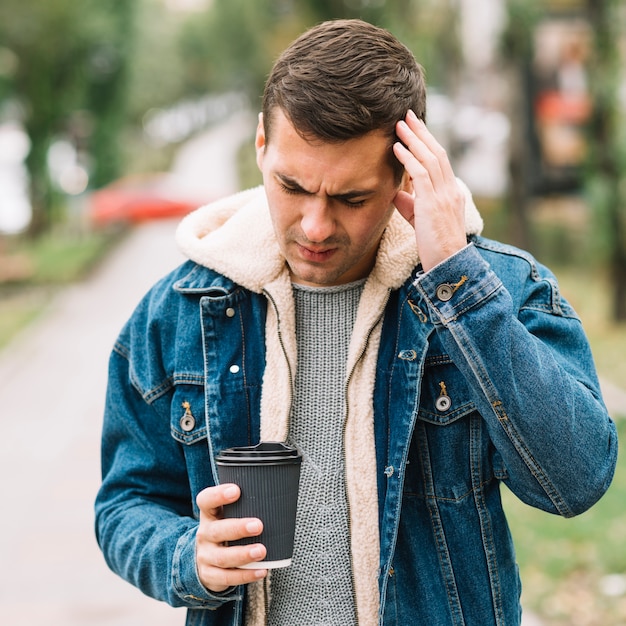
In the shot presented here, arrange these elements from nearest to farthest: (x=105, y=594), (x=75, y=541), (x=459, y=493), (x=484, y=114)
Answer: (x=459, y=493) < (x=105, y=594) < (x=75, y=541) < (x=484, y=114)

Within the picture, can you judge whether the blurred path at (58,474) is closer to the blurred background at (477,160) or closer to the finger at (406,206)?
the blurred background at (477,160)

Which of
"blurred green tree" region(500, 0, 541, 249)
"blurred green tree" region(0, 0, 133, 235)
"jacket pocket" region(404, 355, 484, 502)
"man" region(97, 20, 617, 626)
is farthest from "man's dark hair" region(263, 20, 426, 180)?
→ "blurred green tree" region(0, 0, 133, 235)

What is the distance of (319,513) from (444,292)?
1.71 ft

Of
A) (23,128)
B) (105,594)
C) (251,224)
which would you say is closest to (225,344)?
(251,224)

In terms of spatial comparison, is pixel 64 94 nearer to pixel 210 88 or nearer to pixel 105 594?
pixel 105 594

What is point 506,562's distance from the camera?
2.03 meters

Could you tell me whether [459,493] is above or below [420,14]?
below

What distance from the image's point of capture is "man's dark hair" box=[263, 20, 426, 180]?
1.93 m

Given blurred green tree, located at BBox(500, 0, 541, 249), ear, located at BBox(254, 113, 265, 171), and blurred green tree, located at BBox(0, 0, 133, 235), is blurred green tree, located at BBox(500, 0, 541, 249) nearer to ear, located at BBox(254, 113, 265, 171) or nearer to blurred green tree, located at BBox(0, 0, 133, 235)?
blurred green tree, located at BBox(0, 0, 133, 235)

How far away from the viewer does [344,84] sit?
1.95m

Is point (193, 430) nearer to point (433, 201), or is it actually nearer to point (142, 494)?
point (142, 494)

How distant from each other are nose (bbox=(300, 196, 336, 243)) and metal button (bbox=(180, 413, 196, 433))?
435 mm

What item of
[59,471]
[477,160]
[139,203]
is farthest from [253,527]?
[477,160]

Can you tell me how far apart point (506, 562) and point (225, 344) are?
0.72m
